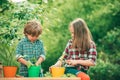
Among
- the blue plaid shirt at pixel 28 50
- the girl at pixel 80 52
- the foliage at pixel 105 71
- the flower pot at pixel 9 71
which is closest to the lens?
the flower pot at pixel 9 71

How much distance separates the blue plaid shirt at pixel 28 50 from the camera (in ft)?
10.8

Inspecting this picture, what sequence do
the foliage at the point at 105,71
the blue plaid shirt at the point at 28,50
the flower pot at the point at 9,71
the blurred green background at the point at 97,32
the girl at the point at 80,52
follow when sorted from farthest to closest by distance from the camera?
the blurred green background at the point at 97,32 < the foliage at the point at 105,71 < the blue plaid shirt at the point at 28,50 < the girl at the point at 80,52 < the flower pot at the point at 9,71

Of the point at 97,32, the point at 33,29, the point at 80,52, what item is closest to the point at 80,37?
the point at 80,52

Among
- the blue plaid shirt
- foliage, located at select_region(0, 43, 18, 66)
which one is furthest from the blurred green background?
foliage, located at select_region(0, 43, 18, 66)

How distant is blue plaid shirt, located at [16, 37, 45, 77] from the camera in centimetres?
328

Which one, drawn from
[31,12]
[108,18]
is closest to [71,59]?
[31,12]

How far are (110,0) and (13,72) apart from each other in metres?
10.0

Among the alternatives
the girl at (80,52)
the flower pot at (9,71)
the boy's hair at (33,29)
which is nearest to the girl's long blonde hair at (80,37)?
the girl at (80,52)

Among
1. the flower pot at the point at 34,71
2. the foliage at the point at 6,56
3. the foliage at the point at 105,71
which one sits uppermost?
the foliage at the point at 6,56

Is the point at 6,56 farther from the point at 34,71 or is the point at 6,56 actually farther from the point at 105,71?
the point at 105,71

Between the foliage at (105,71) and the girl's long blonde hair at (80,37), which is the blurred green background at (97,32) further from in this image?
the girl's long blonde hair at (80,37)

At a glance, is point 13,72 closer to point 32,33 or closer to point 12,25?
point 32,33

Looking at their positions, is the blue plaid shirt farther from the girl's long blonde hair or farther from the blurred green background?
the blurred green background

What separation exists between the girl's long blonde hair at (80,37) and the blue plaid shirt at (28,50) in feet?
1.15
